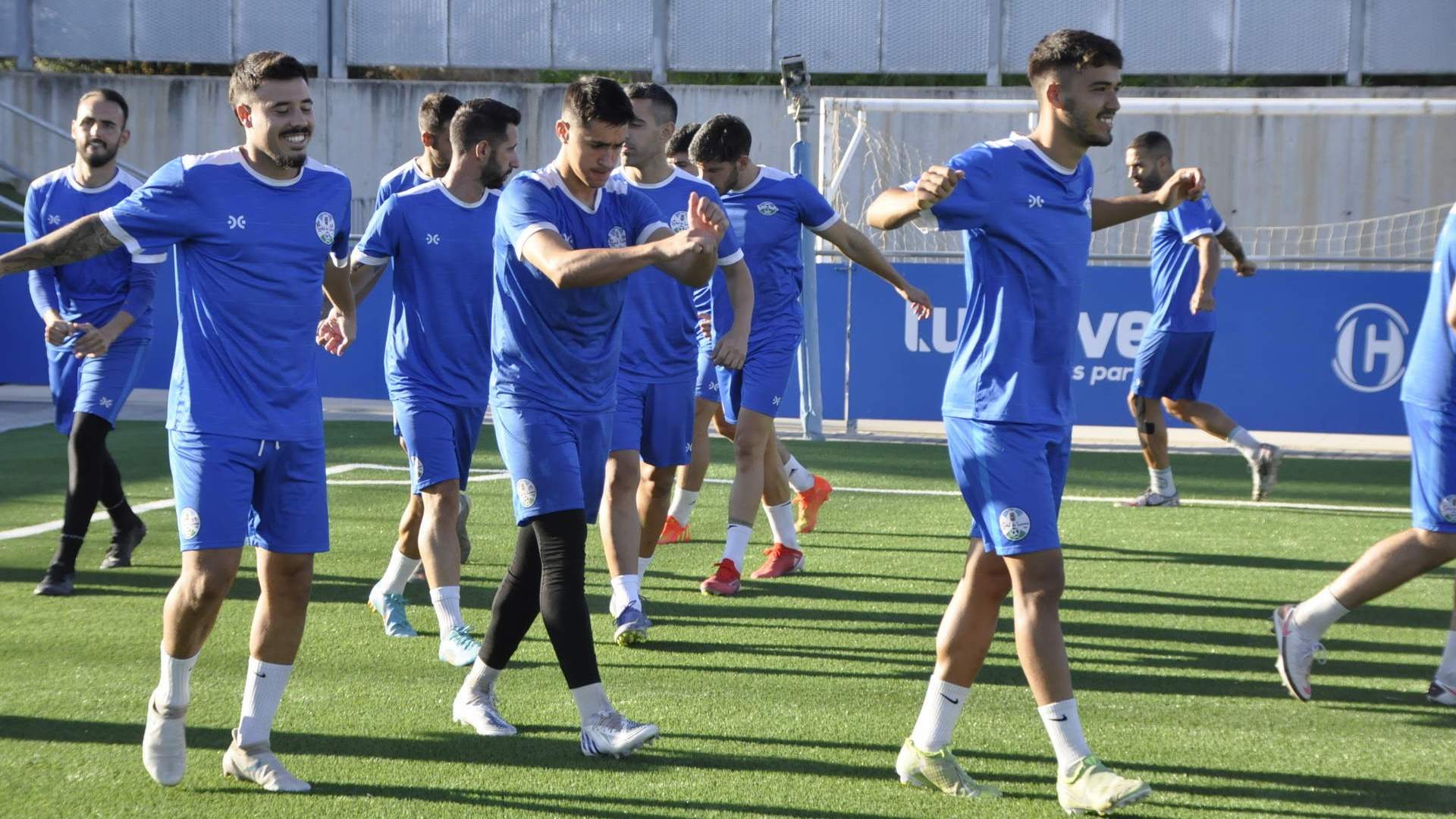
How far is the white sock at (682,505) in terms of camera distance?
834 centimetres

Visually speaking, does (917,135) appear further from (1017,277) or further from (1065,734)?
(1065,734)

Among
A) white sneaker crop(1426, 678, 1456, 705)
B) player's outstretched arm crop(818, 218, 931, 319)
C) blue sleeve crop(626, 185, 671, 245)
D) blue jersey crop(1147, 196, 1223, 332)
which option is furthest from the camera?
blue jersey crop(1147, 196, 1223, 332)

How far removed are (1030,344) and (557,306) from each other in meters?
1.42

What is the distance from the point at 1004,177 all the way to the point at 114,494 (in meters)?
5.31

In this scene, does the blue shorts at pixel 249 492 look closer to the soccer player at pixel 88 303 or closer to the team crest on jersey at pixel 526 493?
the team crest on jersey at pixel 526 493

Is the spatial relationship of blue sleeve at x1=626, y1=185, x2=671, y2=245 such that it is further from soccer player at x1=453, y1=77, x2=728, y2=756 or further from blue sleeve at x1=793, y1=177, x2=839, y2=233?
blue sleeve at x1=793, y1=177, x2=839, y2=233

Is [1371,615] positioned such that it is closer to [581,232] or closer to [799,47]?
[581,232]

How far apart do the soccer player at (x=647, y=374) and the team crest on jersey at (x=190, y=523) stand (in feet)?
6.94

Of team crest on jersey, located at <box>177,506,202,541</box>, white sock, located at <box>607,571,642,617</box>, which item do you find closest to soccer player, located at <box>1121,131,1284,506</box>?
white sock, located at <box>607,571,642,617</box>

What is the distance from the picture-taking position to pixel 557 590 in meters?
4.60

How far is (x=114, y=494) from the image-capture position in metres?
7.69

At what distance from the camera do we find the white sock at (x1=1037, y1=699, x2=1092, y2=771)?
4.20 m

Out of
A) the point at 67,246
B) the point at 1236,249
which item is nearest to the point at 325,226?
the point at 67,246

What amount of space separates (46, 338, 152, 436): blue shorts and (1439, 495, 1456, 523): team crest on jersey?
5703 millimetres
